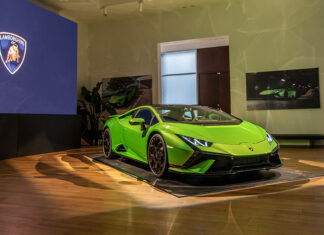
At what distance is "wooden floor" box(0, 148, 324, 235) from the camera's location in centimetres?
151

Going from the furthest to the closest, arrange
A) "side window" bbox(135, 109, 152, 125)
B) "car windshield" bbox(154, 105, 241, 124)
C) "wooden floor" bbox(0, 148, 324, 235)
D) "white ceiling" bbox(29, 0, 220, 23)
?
"white ceiling" bbox(29, 0, 220, 23) < "side window" bbox(135, 109, 152, 125) < "car windshield" bbox(154, 105, 241, 124) < "wooden floor" bbox(0, 148, 324, 235)

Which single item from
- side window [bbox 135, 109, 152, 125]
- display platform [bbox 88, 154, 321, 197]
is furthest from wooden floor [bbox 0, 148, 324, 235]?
side window [bbox 135, 109, 152, 125]

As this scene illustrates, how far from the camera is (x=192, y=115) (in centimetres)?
335

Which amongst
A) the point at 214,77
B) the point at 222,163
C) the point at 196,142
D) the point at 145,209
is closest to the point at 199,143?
the point at 196,142

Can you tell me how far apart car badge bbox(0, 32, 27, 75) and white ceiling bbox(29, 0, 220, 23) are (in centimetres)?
230

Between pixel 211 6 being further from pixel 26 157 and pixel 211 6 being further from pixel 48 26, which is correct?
pixel 26 157

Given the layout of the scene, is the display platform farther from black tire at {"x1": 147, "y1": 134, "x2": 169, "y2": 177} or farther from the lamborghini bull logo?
the lamborghini bull logo

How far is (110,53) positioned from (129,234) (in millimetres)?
7261

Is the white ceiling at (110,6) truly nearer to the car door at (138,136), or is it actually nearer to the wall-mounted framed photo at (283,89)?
the wall-mounted framed photo at (283,89)

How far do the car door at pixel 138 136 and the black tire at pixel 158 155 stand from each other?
17 centimetres

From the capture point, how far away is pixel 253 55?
662 centimetres

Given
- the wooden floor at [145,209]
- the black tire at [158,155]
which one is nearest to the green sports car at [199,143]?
the black tire at [158,155]

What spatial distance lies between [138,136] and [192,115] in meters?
0.70

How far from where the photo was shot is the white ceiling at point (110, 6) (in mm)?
6814
